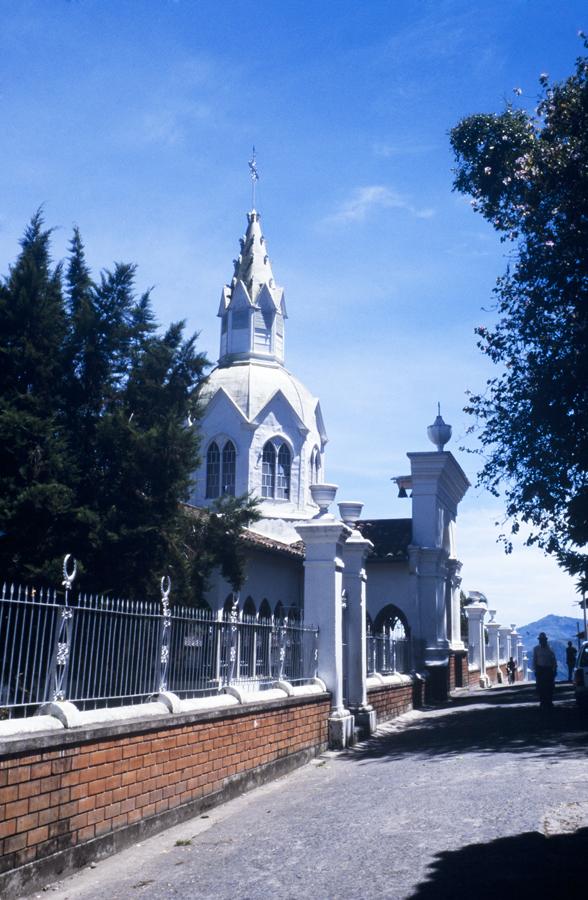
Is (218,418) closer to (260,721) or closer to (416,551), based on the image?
(416,551)

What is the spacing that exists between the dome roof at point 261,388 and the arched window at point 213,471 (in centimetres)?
157

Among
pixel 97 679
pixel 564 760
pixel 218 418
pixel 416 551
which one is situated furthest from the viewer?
pixel 218 418

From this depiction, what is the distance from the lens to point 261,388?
1159 inches

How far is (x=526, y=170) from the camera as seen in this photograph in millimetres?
17438

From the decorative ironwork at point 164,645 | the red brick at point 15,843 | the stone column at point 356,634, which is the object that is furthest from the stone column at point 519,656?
the red brick at point 15,843

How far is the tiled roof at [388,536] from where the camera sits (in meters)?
25.2

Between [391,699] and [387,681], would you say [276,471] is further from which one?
[387,681]

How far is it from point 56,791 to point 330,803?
353cm

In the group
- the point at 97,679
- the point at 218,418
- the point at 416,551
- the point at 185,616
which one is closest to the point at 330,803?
the point at 185,616

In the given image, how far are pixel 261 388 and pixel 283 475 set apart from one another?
2888 mm

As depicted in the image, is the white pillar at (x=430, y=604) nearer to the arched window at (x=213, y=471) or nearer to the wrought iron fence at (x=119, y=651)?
the arched window at (x=213, y=471)

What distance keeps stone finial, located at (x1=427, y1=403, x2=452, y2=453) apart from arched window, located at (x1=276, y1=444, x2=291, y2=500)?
17.3ft

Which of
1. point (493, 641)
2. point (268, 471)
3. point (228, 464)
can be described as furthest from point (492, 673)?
point (228, 464)

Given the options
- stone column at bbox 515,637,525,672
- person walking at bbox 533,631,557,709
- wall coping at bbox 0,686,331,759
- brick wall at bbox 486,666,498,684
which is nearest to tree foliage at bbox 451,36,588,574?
person walking at bbox 533,631,557,709
